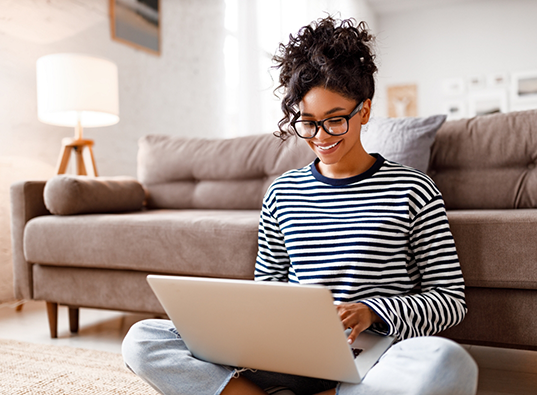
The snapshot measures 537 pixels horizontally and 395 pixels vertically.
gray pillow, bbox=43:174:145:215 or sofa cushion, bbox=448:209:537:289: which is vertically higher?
gray pillow, bbox=43:174:145:215

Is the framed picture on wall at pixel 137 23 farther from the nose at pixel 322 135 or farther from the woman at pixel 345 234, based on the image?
the nose at pixel 322 135

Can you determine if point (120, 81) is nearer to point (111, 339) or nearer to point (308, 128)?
point (111, 339)

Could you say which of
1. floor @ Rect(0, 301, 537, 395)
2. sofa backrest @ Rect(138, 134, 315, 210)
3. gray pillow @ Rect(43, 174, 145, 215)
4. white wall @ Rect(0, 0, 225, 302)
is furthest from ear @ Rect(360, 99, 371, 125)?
white wall @ Rect(0, 0, 225, 302)

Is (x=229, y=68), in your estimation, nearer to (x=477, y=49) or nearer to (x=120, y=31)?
(x=120, y=31)

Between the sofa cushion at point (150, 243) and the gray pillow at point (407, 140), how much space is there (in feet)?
1.50

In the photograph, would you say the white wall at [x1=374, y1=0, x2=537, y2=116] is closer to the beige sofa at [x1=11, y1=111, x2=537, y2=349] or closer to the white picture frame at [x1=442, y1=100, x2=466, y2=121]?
the white picture frame at [x1=442, y1=100, x2=466, y2=121]

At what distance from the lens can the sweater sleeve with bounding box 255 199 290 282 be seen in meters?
1.08

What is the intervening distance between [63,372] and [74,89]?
1.31 metres

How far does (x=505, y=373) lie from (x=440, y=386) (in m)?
0.76

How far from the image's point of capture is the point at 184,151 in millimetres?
2252

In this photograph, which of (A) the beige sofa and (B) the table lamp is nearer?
(A) the beige sofa

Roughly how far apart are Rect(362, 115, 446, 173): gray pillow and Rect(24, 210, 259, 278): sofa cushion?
18.0 inches

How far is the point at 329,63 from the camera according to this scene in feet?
3.06

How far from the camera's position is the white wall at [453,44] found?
5.33 meters
